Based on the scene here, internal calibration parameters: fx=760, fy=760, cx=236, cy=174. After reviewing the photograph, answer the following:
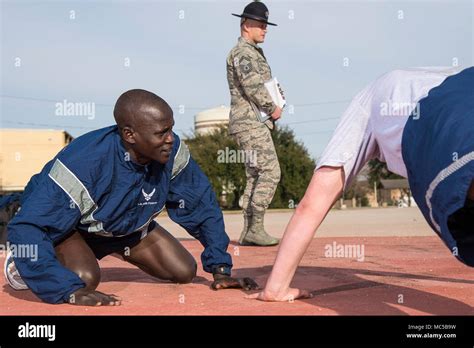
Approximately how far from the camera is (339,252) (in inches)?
320

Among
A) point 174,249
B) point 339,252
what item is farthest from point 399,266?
point 174,249

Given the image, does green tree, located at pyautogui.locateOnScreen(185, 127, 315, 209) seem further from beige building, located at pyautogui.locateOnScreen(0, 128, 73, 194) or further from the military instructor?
the military instructor

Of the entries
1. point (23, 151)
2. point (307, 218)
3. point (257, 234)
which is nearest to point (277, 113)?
point (257, 234)

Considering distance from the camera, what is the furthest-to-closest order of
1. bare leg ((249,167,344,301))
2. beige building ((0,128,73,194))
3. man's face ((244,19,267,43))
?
1. beige building ((0,128,73,194))
2. man's face ((244,19,267,43))
3. bare leg ((249,167,344,301))

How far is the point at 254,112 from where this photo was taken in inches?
350

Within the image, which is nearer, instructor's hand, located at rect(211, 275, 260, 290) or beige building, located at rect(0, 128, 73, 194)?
instructor's hand, located at rect(211, 275, 260, 290)

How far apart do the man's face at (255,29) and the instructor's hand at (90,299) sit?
5058 mm

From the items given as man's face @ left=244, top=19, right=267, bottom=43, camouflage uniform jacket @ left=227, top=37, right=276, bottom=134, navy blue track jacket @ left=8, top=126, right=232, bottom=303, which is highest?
man's face @ left=244, top=19, right=267, bottom=43

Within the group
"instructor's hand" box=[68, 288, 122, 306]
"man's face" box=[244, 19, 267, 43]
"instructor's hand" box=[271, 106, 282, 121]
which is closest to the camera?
"instructor's hand" box=[68, 288, 122, 306]

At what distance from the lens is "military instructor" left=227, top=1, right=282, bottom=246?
8781mm

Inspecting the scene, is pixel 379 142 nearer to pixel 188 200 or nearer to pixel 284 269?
pixel 284 269

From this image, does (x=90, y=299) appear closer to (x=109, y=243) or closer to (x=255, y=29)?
(x=109, y=243)

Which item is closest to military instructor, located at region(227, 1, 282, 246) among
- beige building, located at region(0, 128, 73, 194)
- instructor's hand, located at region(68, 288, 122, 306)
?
instructor's hand, located at region(68, 288, 122, 306)

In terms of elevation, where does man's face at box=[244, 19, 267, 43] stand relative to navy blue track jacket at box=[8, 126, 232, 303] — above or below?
above
